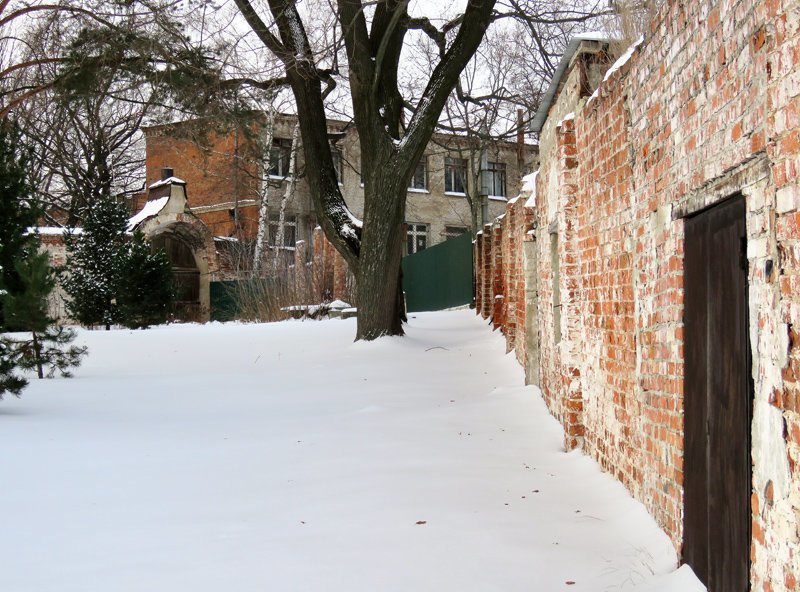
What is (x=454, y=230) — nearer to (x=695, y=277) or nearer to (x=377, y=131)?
(x=377, y=131)

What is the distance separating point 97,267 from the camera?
21375 mm

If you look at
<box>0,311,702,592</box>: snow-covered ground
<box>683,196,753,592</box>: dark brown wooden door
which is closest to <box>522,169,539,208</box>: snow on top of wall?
<box>0,311,702,592</box>: snow-covered ground

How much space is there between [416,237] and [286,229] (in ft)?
21.1

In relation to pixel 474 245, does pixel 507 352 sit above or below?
below

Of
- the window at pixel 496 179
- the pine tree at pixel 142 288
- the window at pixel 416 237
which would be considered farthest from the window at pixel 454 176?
the pine tree at pixel 142 288

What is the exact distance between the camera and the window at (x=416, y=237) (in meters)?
34.9

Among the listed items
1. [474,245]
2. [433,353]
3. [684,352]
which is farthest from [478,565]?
[474,245]

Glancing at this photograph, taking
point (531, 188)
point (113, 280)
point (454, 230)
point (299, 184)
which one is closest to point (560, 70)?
point (531, 188)

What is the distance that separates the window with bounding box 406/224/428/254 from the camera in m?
34.9

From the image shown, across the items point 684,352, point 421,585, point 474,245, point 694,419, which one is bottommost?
point 421,585

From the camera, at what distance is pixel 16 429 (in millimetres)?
6715

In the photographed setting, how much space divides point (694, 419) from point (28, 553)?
303 cm

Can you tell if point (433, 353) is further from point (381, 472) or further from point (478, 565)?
point (478, 565)

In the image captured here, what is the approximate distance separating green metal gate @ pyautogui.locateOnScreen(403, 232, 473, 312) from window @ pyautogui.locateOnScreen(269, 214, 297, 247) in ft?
19.4
